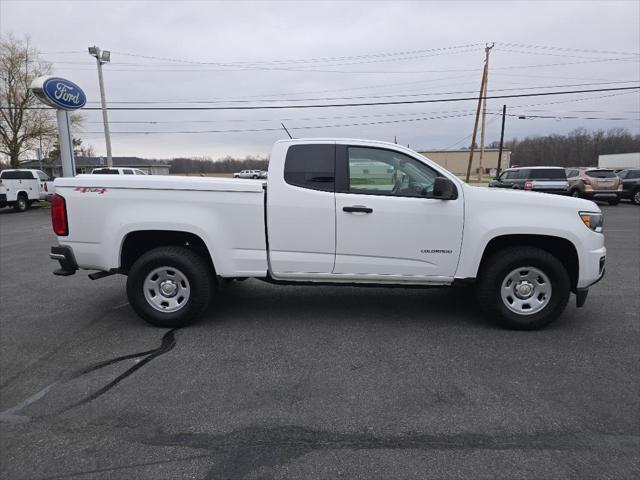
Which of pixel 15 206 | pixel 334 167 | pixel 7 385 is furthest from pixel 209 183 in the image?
pixel 15 206

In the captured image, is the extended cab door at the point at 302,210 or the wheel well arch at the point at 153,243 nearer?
the extended cab door at the point at 302,210

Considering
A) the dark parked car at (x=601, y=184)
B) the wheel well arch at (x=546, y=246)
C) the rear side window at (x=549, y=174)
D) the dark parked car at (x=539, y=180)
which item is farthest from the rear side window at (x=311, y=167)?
the dark parked car at (x=601, y=184)

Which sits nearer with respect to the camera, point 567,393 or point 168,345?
point 567,393

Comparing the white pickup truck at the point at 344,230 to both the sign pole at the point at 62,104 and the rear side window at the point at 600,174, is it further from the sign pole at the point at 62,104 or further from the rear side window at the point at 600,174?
the rear side window at the point at 600,174

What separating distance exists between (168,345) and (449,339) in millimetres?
Answer: 2834

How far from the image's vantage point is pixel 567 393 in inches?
128

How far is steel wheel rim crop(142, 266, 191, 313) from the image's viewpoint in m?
4.62

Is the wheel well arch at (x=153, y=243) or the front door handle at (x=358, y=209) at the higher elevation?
the front door handle at (x=358, y=209)

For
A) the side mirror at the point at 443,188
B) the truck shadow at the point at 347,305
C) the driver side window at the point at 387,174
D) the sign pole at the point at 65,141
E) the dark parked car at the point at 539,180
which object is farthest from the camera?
the dark parked car at the point at 539,180

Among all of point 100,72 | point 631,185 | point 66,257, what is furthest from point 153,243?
point 100,72

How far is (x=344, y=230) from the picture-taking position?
14.5ft

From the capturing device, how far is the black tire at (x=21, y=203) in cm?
2219

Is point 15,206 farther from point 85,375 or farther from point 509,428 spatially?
point 509,428

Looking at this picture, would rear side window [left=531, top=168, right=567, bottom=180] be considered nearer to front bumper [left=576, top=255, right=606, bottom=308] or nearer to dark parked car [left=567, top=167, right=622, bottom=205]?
dark parked car [left=567, top=167, right=622, bottom=205]
